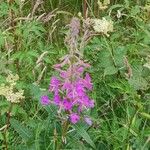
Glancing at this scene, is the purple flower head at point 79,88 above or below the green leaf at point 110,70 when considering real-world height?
above

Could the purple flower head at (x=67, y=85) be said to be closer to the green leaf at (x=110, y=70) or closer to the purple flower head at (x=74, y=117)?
the purple flower head at (x=74, y=117)

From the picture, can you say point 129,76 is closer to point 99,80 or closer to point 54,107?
point 99,80

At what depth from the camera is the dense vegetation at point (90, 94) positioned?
2.40 m

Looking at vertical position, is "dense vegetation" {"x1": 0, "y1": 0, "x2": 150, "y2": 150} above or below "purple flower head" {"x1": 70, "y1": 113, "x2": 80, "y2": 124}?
below

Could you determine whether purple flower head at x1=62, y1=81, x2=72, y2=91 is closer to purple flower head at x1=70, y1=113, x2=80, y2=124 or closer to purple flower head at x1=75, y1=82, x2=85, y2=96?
purple flower head at x1=75, y1=82, x2=85, y2=96

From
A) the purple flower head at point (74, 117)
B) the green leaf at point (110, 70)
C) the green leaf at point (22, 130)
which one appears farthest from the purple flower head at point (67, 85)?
the green leaf at point (110, 70)

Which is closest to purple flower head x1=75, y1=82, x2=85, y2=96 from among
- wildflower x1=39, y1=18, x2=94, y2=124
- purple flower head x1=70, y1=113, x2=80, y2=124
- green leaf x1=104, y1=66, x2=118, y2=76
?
wildflower x1=39, y1=18, x2=94, y2=124

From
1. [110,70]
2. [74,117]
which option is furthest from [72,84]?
[110,70]

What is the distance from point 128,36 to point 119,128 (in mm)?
948

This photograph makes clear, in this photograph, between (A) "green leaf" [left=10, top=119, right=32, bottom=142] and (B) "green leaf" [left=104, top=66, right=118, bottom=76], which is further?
(B) "green leaf" [left=104, top=66, right=118, bottom=76]

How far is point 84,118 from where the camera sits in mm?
2230

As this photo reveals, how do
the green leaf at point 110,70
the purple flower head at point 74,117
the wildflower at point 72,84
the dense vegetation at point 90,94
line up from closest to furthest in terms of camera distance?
the wildflower at point 72,84 → the purple flower head at point 74,117 → the dense vegetation at point 90,94 → the green leaf at point 110,70

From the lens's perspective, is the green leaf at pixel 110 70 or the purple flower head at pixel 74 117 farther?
the green leaf at pixel 110 70

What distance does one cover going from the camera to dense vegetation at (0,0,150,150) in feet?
7.88
